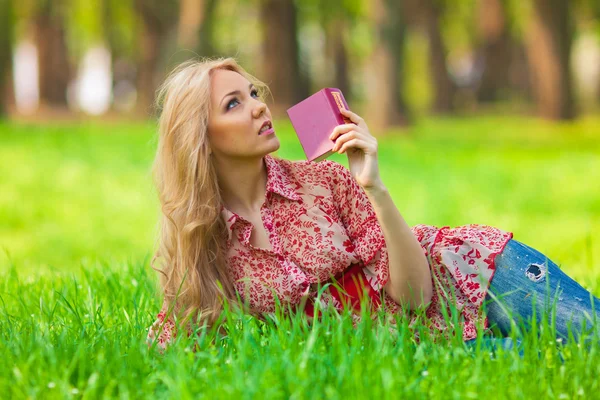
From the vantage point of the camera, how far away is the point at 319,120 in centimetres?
305

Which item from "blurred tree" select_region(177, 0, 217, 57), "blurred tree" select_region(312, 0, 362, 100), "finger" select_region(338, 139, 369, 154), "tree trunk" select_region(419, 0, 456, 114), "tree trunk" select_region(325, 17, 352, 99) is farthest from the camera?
"tree trunk" select_region(325, 17, 352, 99)

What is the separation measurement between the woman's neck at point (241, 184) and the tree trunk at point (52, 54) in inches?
883

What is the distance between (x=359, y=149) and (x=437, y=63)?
22.8m

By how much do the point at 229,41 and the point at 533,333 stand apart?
31789 mm

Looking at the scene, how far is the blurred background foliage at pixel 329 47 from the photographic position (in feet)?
49.2

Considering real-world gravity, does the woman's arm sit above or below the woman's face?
below

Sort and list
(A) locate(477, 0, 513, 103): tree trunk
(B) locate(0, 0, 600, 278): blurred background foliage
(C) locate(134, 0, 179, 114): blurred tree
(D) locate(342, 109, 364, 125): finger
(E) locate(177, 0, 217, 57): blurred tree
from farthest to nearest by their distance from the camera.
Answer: (A) locate(477, 0, 513, 103): tree trunk
(C) locate(134, 0, 179, 114): blurred tree
(E) locate(177, 0, 217, 57): blurred tree
(B) locate(0, 0, 600, 278): blurred background foliage
(D) locate(342, 109, 364, 125): finger

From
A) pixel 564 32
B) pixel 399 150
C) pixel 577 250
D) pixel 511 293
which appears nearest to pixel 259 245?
pixel 511 293

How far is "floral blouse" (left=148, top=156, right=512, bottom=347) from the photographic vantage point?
3.11 m

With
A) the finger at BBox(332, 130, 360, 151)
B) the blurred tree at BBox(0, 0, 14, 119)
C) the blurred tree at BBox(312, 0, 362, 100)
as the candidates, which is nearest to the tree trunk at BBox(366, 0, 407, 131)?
the blurred tree at BBox(0, 0, 14, 119)

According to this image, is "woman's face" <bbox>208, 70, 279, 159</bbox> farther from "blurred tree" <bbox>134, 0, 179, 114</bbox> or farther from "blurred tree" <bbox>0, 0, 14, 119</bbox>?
"blurred tree" <bbox>134, 0, 179, 114</bbox>

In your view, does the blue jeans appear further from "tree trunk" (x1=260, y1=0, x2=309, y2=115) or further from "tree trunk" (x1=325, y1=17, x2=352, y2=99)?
"tree trunk" (x1=325, y1=17, x2=352, y2=99)

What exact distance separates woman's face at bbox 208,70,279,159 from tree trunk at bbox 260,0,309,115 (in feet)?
53.1

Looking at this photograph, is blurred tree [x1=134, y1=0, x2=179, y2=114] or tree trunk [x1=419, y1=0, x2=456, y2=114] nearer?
blurred tree [x1=134, y1=0, x2=179, y2=114]
